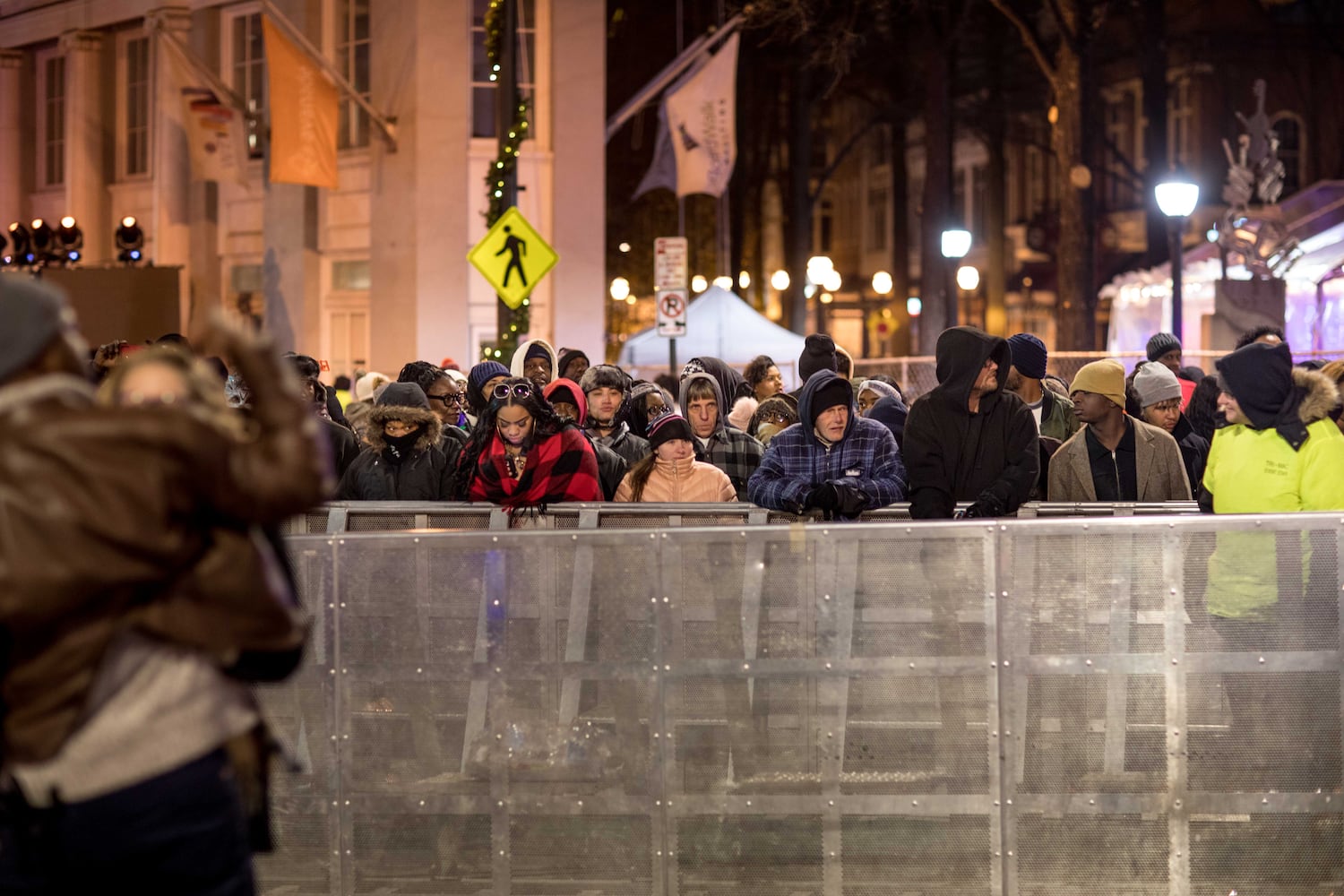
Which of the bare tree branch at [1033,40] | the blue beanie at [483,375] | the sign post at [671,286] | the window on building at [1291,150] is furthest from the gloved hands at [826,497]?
the window on building at [1291,150]

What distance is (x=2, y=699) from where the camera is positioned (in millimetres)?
3459

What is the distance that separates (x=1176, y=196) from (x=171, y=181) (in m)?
18.7

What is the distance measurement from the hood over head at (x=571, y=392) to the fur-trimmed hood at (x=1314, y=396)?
4.32m

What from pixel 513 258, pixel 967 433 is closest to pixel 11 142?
pixel 513 258

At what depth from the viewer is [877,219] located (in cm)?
7638

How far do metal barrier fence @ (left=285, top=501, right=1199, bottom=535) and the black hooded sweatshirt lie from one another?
0.73 ft

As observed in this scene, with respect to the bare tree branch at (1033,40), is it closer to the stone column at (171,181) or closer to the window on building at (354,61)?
the window on building at (354,61)

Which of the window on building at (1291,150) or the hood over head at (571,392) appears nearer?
the hood over head at (571,392)

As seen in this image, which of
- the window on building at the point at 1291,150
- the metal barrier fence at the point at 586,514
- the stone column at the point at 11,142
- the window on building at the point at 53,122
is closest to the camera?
the metal barrier fence at the point at 586,514

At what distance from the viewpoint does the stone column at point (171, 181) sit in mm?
32375

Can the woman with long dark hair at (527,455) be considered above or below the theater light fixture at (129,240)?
below

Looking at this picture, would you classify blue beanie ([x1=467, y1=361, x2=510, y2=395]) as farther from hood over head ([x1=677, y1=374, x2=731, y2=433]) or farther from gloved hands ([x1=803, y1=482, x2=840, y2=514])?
gloved hands ([x1=803, y1=482, x2=840, y2=514])

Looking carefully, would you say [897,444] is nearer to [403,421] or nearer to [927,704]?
[403,421]

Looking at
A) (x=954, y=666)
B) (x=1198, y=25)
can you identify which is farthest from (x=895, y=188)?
(x=954, y=666)
